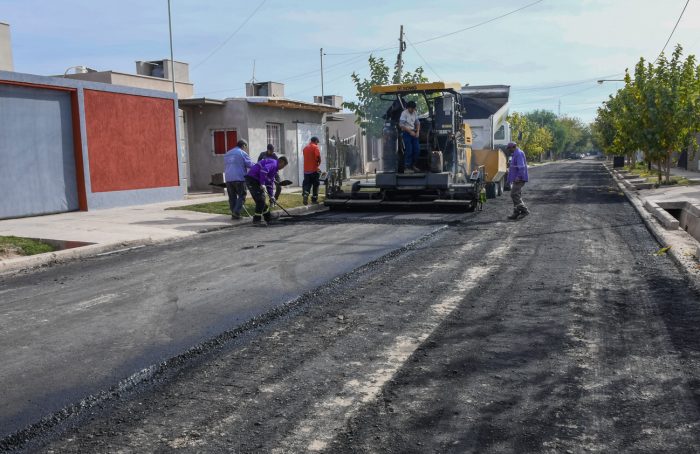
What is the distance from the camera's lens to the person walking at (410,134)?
15.5 meters

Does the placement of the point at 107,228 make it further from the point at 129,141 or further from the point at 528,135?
the point at 528,135

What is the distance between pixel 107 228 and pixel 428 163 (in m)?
7.88

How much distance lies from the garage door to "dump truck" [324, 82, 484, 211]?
6.70 m

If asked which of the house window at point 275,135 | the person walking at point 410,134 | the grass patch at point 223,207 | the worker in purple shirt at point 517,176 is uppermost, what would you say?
the house window at point 275,135

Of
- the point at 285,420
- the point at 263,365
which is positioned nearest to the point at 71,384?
the point at 263,365

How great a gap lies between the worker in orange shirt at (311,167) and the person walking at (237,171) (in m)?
3.45

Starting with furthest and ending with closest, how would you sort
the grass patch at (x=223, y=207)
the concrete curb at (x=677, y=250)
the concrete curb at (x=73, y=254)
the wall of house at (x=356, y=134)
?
the wall of house at (x=356, y=134) → the grass patch at (x=223, y=207) → the concrete curb at (x=73, y=254) → the concrete curb at (x=677, y=250)

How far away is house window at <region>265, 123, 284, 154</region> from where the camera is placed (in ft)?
84.4

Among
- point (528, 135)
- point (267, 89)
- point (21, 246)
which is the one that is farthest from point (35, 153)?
point (528, 135)

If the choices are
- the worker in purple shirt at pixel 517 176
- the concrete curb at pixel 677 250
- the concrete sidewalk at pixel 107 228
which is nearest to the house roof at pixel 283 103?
the concrete sidewalk at pixel 107 228

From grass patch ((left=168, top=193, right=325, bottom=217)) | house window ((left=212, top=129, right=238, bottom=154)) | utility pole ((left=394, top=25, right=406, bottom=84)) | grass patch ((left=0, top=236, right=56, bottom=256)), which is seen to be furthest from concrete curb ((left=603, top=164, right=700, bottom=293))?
utility pole ((left=394, top=25, right=406, bottom=84))

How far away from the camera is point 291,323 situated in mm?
5711

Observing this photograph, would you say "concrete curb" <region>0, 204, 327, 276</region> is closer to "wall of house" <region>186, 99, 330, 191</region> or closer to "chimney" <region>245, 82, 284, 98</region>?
"wall of house" <region>186, 99, 330, 191</region>

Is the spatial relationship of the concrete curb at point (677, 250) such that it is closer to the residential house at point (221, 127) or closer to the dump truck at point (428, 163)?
the dump truck at point (428, 163)
